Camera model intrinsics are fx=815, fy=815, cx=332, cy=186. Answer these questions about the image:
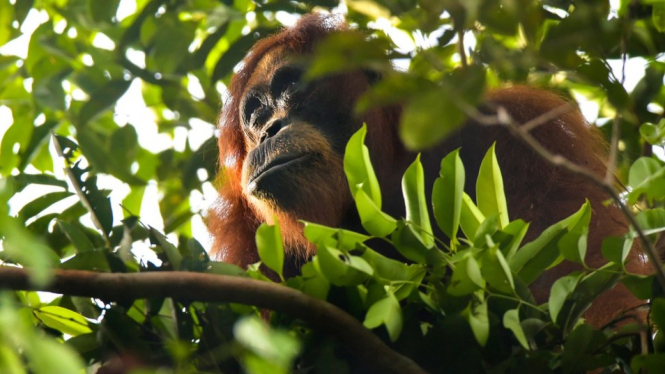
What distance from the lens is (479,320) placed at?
2.16 meters

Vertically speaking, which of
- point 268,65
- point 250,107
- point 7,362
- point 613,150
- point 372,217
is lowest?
point 250,107

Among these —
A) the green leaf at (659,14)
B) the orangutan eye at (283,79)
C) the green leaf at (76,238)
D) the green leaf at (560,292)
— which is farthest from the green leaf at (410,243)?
the orangutan eye at (283,79)

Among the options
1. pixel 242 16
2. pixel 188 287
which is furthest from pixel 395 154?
pixel 188 287

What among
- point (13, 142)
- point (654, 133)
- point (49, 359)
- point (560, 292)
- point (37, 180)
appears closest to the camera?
point (49, 359)

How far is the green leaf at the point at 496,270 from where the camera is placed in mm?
2123

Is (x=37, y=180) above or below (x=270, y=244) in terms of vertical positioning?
below

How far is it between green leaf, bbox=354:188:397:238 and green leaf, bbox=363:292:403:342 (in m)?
0.22

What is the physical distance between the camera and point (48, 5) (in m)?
4.00

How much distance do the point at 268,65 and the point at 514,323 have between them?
2524mm

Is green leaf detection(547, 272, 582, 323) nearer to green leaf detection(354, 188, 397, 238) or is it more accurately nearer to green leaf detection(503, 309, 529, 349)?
green leaf detection(503, 309, 529, 349)

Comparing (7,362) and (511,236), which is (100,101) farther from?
(7,362)

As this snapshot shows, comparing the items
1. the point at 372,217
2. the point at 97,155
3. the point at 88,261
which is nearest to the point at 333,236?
the point at 372,217

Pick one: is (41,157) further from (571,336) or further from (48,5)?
(571,336)

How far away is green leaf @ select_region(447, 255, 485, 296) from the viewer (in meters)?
2.09
